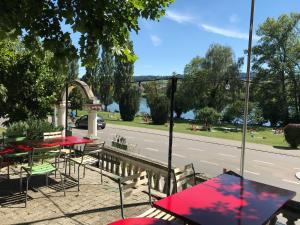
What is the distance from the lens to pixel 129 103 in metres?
42.9

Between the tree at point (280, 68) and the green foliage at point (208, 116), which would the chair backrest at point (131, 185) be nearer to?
the green foliage at point (208, 116)

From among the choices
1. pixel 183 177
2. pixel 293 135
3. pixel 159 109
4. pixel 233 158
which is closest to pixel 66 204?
pixel 183 177

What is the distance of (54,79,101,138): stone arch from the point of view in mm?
11922

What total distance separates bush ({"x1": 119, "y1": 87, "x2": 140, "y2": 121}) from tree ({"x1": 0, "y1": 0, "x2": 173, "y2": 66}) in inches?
1504

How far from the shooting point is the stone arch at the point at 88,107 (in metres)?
11.9

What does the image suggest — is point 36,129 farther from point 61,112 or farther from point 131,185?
point 131,185

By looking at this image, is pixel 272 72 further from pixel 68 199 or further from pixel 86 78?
pixel 68 199

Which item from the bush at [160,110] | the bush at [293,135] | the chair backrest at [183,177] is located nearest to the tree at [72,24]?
the chair backrest at [183,177]

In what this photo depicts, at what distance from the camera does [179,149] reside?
66.3 ft

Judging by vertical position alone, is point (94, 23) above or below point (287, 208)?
above

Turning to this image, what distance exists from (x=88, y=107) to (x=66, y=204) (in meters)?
5.67

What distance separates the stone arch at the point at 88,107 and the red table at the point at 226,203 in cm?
759

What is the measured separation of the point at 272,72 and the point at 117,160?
49460mm

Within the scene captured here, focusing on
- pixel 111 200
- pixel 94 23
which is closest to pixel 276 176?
pixel 111 200
